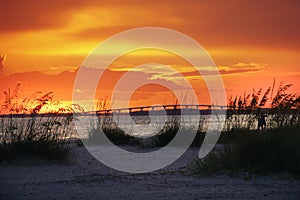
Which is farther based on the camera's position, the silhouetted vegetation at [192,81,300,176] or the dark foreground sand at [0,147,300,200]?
the silhouetted vegetation at [192,81,300,176]

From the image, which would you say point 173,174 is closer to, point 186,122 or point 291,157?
point 291,157

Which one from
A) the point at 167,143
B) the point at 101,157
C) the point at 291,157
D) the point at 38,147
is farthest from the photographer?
the point at 167,143

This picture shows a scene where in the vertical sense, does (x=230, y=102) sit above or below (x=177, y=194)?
above

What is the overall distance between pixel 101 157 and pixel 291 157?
223 inches

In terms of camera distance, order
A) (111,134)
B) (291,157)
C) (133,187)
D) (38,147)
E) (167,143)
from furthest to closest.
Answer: (111,134) → (167,143) → (38,147) → (291,157) → (133,187)

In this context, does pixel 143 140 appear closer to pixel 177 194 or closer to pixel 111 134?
pixel 111 134

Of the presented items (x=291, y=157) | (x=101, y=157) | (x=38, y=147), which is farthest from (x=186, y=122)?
(x=291, y=157)

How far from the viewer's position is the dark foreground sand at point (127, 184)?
7957mm

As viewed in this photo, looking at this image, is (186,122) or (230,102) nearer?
(230,102)

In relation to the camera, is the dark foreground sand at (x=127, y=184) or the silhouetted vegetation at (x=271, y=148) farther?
the silhouetted vegetation at (x=271, y=148)

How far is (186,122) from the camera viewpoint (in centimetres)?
1711

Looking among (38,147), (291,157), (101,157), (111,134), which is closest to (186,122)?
(111,134)

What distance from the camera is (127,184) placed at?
29.7ft

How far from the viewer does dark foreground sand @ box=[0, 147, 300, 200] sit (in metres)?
7.96
